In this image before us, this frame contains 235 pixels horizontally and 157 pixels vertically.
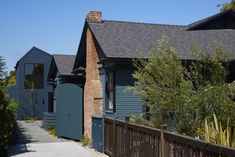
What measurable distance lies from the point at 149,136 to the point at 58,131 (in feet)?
40.5

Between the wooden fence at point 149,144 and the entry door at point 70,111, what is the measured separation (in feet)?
17.0

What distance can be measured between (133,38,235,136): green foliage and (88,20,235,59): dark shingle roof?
11.6 ft

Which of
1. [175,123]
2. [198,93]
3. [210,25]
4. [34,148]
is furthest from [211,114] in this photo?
[210,25]

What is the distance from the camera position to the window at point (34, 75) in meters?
40.7

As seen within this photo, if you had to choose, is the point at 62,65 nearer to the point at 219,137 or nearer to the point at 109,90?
the point at 109,90

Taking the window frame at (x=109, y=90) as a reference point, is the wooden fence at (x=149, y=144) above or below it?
below

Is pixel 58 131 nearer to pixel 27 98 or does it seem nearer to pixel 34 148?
pixel 34 148

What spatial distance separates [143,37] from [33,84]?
24.9 meters

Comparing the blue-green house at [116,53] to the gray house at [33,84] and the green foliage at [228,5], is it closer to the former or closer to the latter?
the green foliage at [228,5]

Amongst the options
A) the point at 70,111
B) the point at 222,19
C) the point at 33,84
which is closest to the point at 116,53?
the point at 70,111

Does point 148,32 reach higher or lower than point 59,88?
higher

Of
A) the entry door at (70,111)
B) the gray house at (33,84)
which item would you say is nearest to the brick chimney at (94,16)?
the entry door at (70,111)

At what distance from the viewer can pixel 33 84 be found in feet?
131

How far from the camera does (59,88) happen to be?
20.7 metres
